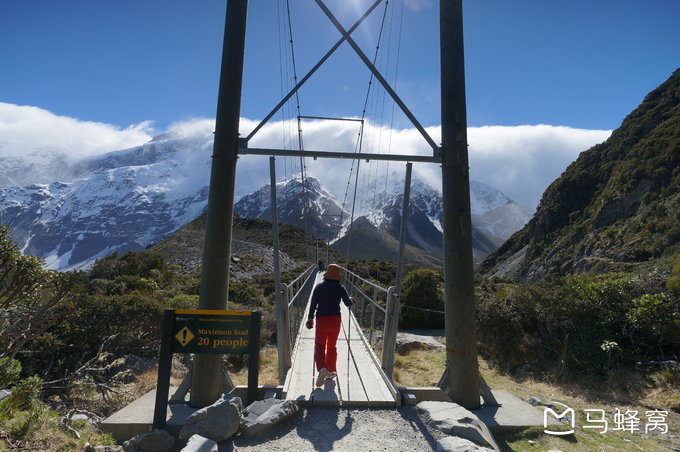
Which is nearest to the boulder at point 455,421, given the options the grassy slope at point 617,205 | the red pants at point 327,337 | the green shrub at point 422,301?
the red pants at point 327,337

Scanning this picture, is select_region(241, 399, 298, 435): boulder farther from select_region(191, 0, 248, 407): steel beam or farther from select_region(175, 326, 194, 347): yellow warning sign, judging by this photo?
select_region(175, 326, 194, 347): yellow warning sign

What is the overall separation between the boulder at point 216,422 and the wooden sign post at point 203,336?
43cm

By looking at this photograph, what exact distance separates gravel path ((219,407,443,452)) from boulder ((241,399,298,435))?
0.21 ft

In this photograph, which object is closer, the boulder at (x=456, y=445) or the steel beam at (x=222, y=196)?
the boulder at (x=456, y=445)

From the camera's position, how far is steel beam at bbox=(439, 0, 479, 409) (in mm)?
4402

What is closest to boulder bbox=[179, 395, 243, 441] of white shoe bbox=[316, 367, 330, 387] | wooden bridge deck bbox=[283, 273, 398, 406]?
wooden bridge deck bbox=[283, 273, 398, 406]

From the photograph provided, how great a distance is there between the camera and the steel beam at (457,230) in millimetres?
4402

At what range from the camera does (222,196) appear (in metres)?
4.37

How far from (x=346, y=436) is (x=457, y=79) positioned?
12.5 feet

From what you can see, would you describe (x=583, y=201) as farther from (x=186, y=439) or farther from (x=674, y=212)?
(x=186, y=439)

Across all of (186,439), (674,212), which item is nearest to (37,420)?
(186,439)

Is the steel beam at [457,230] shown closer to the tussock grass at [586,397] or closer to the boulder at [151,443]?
the tussock grass at [586,397]

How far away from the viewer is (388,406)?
430cm

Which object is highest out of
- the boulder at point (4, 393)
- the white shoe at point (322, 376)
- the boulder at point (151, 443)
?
the white shoe at point (322, 376)
